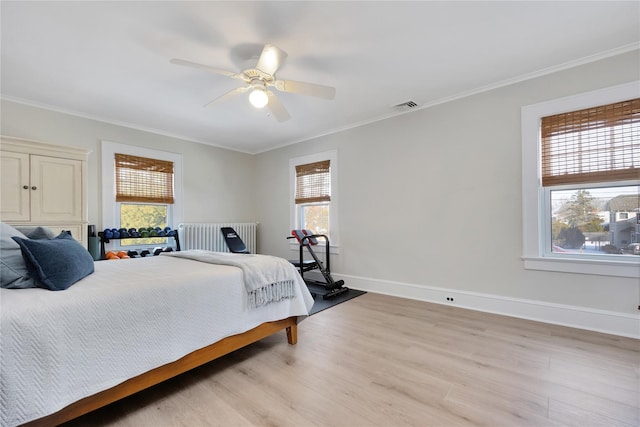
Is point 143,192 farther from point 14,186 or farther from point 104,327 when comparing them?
point 104,327

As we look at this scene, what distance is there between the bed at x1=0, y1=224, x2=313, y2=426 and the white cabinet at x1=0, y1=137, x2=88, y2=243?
156cm

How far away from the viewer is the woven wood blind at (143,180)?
401 centimetres

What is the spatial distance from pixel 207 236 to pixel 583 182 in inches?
189

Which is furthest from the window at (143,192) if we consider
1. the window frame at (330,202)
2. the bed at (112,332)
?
the bed at (112,332)

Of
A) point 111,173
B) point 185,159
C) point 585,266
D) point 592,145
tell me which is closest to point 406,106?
point 592,145

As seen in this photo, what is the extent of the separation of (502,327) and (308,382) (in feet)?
6.43

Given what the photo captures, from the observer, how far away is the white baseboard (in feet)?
8.04

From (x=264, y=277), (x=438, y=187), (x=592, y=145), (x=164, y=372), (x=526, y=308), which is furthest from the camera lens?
(x=438, y=187)

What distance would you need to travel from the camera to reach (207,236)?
474cm

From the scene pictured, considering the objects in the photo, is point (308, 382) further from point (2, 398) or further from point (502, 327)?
point (502, 327)

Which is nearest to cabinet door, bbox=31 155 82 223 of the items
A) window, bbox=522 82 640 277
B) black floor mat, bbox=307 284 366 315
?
black floor mat, bbox=307 284 366 315

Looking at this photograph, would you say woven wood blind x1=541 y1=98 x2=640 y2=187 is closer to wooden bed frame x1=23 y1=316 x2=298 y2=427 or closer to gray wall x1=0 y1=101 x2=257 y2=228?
wooden bed frame x1=23 y1=316 x2=298 y2=427

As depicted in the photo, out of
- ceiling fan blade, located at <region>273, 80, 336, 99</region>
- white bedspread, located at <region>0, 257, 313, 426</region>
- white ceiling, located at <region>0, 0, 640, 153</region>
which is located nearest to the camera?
white bedspread, located at <region>0, 257, 313, 426</region>

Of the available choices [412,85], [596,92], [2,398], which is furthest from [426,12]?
[2,398]
